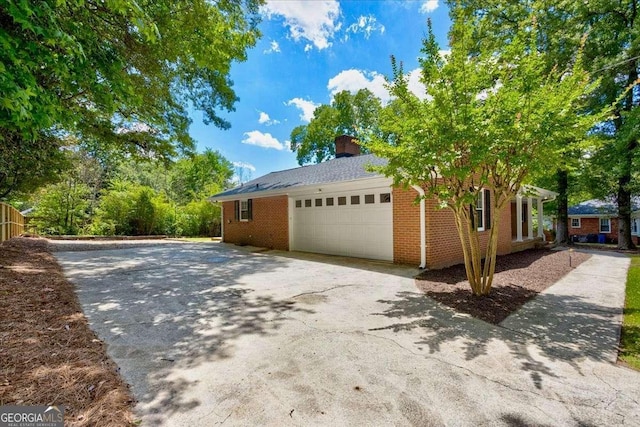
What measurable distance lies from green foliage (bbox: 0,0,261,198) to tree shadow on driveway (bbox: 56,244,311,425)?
260 centimetres

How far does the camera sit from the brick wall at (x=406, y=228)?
824cm

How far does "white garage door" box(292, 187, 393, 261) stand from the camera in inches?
361

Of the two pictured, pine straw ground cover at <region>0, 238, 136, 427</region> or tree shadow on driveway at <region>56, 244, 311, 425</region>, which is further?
tree shadow on driveway at <region>56, 244, 311, 425</region>

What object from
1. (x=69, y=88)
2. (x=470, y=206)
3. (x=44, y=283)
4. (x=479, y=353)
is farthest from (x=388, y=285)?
(x=44, y=283)

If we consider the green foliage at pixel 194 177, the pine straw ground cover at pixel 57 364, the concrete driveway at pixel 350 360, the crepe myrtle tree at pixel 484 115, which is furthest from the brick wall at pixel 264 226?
the green foliage at pixel 194 177

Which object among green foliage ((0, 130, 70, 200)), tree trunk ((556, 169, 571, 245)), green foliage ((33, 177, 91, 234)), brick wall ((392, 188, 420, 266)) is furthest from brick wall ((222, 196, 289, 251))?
tree trunk ((556, 169, 571, 245))

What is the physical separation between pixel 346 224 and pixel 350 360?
289 inches

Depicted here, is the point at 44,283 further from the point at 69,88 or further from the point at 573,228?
the point at 573,228

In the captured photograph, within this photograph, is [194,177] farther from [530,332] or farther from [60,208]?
[530,332]

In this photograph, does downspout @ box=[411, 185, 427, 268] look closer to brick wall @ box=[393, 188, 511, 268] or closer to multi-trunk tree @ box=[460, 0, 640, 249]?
brick wall @ box=[393, 188, 511, 268]

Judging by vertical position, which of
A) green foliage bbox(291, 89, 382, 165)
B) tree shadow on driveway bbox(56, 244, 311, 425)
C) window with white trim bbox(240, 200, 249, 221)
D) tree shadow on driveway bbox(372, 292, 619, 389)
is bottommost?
tree shadow on driveway bbox(372, 292, 619, 389)

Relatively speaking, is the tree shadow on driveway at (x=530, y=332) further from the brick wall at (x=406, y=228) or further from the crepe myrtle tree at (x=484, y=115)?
the brick wall at (x=406, y=228)

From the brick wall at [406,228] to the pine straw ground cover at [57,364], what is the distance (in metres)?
7.20

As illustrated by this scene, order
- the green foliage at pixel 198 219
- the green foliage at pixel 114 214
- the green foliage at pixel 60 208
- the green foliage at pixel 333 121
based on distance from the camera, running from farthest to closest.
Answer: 1. the green foliage at pixel 333 121
2. the green foliage at pixel 198 219
3. the green foliage at pixel 114 214
4. the green foliage at pixel 60 208
